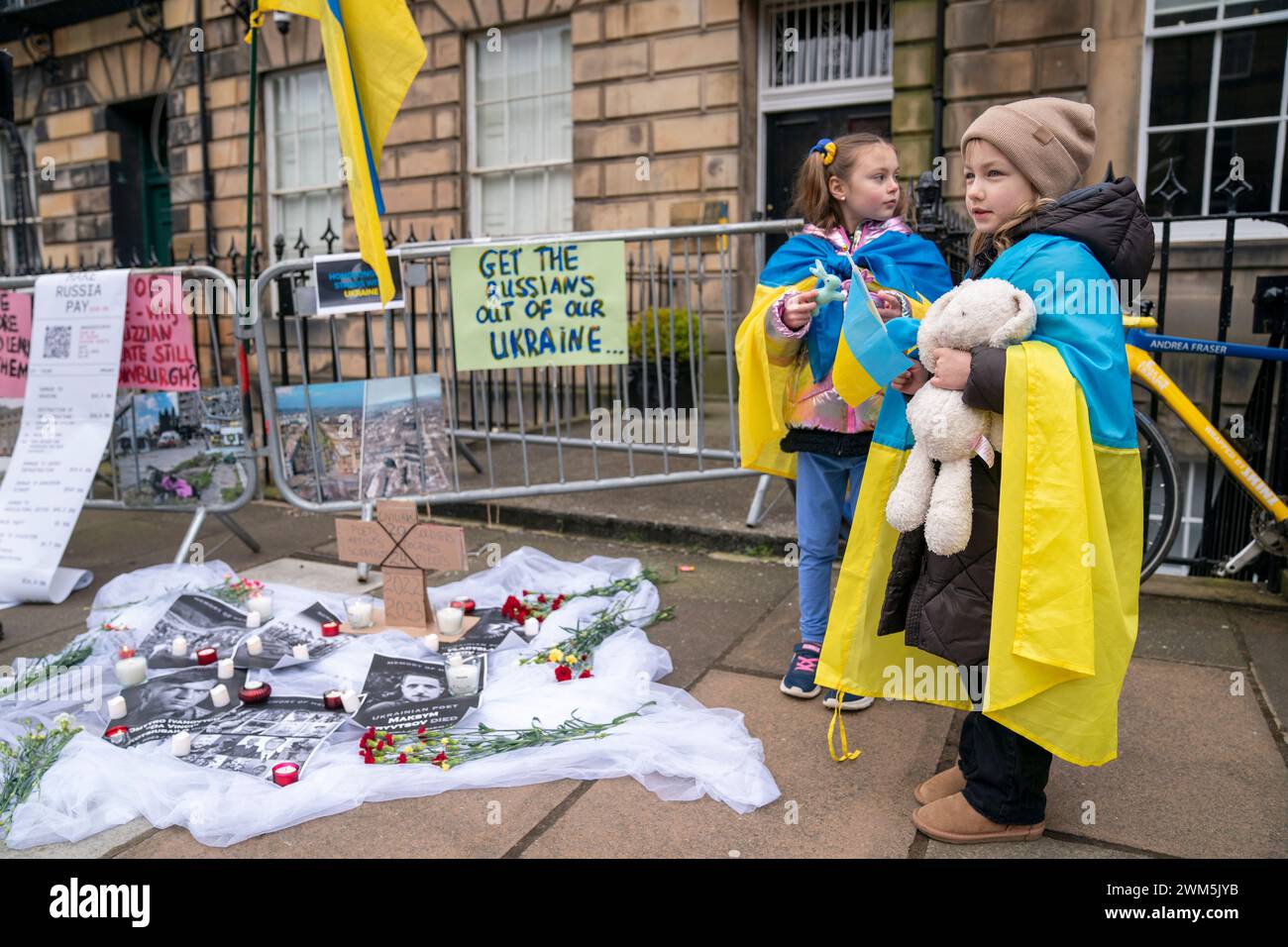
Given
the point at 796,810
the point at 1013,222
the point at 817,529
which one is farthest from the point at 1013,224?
the point at 796,810

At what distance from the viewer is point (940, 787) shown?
2.46 m

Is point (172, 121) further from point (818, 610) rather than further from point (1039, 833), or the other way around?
point (1039, 833)

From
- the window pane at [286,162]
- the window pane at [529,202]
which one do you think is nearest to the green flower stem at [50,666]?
the window pane at [529,202]

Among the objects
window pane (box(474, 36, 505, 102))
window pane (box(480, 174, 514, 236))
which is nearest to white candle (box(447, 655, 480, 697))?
window pane (box(480, 174, 514, 236))

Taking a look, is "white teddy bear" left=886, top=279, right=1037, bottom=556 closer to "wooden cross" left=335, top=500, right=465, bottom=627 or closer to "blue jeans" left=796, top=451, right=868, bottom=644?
"blue jeans" left=796, top=451, right=868, bottom=644

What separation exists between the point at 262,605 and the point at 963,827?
2789 millimetres

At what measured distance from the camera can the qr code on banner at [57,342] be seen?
4660 millimetres

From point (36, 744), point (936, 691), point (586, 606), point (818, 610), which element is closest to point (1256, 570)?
point (818, 610)

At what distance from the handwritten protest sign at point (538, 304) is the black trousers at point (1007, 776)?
108 inches

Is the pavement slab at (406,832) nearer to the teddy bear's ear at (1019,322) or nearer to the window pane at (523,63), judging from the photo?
the teddy bear's ear at (1019,322)

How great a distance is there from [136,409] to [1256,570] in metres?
5.35

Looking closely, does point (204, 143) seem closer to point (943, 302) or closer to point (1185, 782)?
point (943, 302)

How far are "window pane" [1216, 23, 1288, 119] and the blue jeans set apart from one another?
637cm

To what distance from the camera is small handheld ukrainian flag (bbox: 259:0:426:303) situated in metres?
3.64
